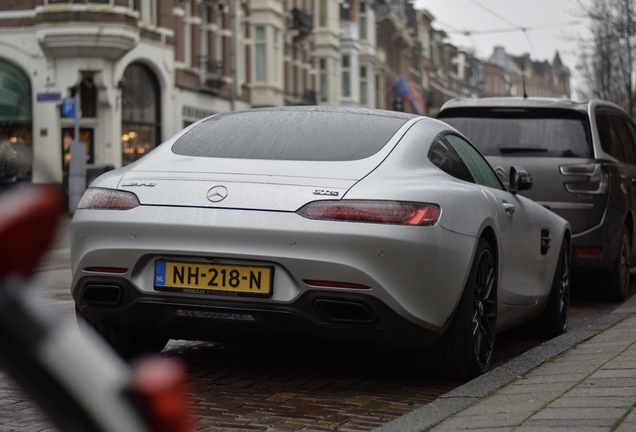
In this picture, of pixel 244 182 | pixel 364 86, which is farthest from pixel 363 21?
pixel 244 182

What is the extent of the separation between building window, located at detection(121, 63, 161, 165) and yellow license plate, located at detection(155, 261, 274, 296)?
31.9 meters

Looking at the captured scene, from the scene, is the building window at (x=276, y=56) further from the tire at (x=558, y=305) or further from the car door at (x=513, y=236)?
the car door at (x=513, y=236)

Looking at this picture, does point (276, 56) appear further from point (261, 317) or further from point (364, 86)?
point (261, 317)

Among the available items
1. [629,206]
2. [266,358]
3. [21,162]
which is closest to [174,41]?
[629,206]

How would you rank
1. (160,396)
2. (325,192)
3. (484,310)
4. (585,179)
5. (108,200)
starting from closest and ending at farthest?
(160,396), (325,192), (108,200), (484,310), (585,179)

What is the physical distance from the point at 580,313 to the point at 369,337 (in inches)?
192

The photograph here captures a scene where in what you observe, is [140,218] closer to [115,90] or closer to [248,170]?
[248,170]

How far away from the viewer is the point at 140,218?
211 inches

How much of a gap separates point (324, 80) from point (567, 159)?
49.1 m

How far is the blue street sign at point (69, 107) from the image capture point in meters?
33.2

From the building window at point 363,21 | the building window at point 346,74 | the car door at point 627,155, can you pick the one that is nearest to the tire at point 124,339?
the car door at point 627,155

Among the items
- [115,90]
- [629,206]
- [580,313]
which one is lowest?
[580,313]

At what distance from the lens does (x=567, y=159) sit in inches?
398

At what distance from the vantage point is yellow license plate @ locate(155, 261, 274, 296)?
17.0ft
